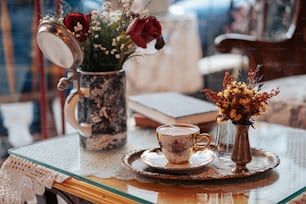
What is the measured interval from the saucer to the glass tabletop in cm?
3

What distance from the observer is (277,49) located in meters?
1.98

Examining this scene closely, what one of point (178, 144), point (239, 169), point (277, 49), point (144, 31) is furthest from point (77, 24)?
point (277, 49)

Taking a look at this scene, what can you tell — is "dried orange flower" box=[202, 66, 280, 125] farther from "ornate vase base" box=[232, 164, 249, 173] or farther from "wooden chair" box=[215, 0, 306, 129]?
"wooden chair" box=[215, 0, 306, 129]

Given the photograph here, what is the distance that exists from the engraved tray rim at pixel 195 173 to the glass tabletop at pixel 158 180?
14 millimetres

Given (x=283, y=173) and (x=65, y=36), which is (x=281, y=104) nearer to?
(x=283, y=173)

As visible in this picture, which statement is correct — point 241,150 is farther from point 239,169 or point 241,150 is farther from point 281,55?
point 281,55

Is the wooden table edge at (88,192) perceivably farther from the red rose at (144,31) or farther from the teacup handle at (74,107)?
the red rose at (144,31)

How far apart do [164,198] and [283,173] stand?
0.87 ft

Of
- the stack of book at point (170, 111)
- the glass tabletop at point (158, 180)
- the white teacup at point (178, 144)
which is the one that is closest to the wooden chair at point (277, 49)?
the stack of book at point (170, 111)

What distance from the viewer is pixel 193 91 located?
9.45 feet

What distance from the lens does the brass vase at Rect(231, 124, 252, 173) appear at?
3.17ft

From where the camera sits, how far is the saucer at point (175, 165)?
38.6 inches

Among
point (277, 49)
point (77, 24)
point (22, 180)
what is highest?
point (77, 24)

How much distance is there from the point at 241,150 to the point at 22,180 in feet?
1.57
